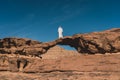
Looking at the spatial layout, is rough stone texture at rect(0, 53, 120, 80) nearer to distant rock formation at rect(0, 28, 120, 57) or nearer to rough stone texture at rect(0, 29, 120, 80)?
rough stone texture at rect(0, 29, 120, 80)

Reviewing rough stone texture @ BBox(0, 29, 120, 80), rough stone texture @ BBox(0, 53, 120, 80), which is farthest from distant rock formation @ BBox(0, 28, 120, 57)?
rough stone texture @ BBox(0, 53, 120, 80)

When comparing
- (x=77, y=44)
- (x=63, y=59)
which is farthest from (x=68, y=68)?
(x=77, y=44)

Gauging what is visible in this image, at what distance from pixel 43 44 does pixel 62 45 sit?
2.11 metres

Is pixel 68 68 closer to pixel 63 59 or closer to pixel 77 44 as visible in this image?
pixel 63 59

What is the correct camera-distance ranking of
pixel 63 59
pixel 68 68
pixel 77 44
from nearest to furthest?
1. pixel 68 68
2. pixel 63 59
3. pixel 77 44

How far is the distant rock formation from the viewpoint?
33.7 m

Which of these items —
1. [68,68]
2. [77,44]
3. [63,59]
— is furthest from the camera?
[77,44]

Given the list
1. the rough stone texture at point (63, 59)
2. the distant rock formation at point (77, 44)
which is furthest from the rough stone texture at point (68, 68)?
the distant rock formation at point (77, 44)

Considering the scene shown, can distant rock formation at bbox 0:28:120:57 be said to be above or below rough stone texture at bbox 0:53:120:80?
above

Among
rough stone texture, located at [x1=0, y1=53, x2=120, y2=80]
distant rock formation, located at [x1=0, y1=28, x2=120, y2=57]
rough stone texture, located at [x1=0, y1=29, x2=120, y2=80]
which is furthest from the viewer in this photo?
distant rock formation, located at [x1=0, y1=28, x2=120, y2=57]

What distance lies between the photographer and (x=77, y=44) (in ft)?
120

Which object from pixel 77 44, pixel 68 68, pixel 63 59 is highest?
pixel 77 44

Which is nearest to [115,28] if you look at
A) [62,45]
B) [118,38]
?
[118,38]

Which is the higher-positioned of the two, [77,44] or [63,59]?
[77,44]
